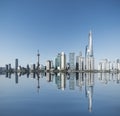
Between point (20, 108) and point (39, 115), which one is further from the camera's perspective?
point (20, 108)

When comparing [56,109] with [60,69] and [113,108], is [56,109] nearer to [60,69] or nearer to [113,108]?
[113,108]

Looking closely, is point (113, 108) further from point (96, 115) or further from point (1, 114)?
point (1, 114)

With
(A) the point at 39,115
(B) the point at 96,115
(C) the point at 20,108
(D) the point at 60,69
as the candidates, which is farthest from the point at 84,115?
(D) the point at 60,69

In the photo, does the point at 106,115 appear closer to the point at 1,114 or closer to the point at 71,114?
the point at 71,114

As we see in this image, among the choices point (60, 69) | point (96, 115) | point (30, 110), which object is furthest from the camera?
point (60, 69)

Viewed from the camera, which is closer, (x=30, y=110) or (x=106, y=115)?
(x=106, y=115)

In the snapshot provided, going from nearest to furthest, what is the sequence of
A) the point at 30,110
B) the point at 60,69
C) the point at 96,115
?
the point at 96,115 < the point at 30,110 < the point at 60,69

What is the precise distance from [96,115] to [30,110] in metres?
4.13

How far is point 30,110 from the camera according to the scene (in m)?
16.9

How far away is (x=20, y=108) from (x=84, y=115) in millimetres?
4528

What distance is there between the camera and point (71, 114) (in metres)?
15.8

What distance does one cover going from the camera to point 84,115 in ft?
50.6

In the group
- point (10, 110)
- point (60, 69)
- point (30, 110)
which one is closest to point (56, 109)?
point (30, 110)

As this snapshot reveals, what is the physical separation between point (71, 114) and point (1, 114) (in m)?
3.91
